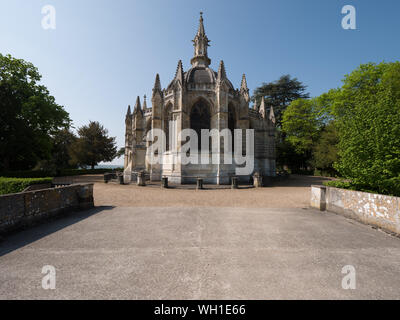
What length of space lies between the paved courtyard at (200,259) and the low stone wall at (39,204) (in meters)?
0.40

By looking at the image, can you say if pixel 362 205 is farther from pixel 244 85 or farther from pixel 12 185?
pixel 244 85

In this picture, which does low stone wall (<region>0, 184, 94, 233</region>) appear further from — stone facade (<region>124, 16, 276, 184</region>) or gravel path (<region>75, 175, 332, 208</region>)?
stone facade (<region>124, 16, 276, 184</region>)

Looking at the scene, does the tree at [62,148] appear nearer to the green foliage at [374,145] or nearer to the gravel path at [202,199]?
the gravel path at [202,199]

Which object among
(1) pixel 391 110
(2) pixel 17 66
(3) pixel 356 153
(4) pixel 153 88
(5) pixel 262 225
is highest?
(2) pixel 17 66

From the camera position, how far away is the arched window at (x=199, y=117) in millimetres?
19969

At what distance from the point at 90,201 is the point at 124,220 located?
2.72 meters

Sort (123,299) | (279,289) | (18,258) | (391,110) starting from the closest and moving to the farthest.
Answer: (123,299) < (279,289) < (18,258) < (391,110)

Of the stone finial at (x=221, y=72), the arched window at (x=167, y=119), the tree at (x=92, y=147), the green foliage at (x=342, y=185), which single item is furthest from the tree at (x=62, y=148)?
→ the green foliage at (x=342, y=185)

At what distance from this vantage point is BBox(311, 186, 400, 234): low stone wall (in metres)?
4.49

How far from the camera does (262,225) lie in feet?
16.3

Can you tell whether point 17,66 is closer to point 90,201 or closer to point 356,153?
point 90,201

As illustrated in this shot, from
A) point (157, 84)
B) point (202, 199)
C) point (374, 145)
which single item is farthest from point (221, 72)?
point (374, 145)

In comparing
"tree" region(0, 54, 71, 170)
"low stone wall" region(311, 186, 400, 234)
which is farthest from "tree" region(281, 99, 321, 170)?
"tree" region(0, 54, 71, 170)
